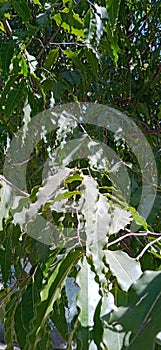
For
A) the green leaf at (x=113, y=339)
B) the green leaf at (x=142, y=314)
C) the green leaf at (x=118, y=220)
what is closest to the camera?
the green leaf at (x=142, y=314)

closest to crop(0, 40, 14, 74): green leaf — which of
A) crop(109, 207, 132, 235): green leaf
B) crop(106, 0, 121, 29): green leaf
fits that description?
crop(106, 0, 121, 29): green leaf

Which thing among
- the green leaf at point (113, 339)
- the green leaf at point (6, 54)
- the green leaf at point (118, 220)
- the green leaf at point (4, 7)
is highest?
the green leaf at point (4, 7)

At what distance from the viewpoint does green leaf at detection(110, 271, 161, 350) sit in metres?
0.30

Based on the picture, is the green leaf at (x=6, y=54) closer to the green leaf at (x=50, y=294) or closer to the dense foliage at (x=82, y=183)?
the dense foliage at (x=82, y=183)

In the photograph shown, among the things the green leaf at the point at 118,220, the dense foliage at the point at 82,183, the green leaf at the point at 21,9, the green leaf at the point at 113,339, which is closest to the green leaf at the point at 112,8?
the dense foliage at the point at 82,183

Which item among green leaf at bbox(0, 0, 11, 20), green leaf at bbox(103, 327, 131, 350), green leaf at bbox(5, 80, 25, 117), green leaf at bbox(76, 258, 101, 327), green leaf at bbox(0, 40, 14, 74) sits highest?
→ green leaf at bbox(0, 0, 11, 20)

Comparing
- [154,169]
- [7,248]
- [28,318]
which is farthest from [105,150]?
[28,318]

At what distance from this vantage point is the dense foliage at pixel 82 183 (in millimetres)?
451

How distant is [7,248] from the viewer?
719mm

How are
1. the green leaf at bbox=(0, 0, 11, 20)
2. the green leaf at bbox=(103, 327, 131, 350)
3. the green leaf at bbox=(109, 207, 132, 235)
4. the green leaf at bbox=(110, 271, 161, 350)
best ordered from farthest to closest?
the green leaf at bbox=(0, 0, 11, 20) < the green leaf at bbox=(109, 207, 132, 235) < the green leaf at bbox=(103, 327, 131, 350) < the green leaf at bbox=(110, 271, 161, 350)

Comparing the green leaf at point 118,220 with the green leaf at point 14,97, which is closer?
the green leaf at point 118,220

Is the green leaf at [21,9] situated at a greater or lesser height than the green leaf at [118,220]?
greater

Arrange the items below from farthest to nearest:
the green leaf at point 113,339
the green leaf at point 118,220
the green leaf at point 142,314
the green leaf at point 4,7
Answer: the green leaf at point 4,7 < the green leaf at point 118,220 < the green leaf at point 113,339 < the green leaf at point 142,314

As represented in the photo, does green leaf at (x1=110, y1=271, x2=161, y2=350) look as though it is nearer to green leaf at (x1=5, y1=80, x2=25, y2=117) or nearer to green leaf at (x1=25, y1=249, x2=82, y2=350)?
green leaf at (x1=25, y1=249, x2=82, y2=350)
